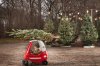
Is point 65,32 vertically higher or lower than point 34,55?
higher

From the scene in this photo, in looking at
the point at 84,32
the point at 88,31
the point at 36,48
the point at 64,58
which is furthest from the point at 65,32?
the point at 36,48

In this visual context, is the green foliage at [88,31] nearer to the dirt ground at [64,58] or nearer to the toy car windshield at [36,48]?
the dirt ground at [64,58]

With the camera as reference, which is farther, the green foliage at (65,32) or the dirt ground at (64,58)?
the green foliage at (65,32)

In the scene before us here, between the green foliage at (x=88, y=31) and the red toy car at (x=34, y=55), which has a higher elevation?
the green foliage at (x=88, y=31)

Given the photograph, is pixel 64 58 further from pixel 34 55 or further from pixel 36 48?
pixel 34 55

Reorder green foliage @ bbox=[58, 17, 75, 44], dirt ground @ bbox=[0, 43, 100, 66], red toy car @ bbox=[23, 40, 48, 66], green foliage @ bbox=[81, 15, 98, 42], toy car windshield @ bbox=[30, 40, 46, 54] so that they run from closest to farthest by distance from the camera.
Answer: red toy car @ bbox=[23, 40, 48, 66], toy car windshield @ bbox=[30, 40, 46, 54], dirt ground @ bbox=[0, 43, 100, 66], green foliage @ bbox=[81, 15, 98, 42], green foliage @ bbox=[58, 17, 75, 44]

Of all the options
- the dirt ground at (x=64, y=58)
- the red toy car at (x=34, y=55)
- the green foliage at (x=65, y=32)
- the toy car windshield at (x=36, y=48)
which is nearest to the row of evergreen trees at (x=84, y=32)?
the green foliage at (x=65, y=32)

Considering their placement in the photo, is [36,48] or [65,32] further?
[65,32]

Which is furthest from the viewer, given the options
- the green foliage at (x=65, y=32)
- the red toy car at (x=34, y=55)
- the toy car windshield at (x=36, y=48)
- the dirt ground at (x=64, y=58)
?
the green foliage at (x=65, y=32)

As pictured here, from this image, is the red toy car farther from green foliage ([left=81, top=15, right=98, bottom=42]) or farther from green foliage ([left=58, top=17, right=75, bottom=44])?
green foliage ([left=58, top=17, right=75, bottom=44])

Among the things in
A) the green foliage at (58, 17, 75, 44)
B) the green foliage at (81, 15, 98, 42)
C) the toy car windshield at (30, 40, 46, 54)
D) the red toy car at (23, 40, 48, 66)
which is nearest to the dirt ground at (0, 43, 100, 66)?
the red toy car at (23, 40, 48, 66)

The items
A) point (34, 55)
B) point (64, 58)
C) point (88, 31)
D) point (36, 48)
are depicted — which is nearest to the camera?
point (34, 55)

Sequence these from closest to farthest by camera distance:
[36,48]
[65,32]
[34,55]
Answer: [34,55]
[36,48]
[65,32]

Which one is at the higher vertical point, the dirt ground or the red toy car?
the red toy car
